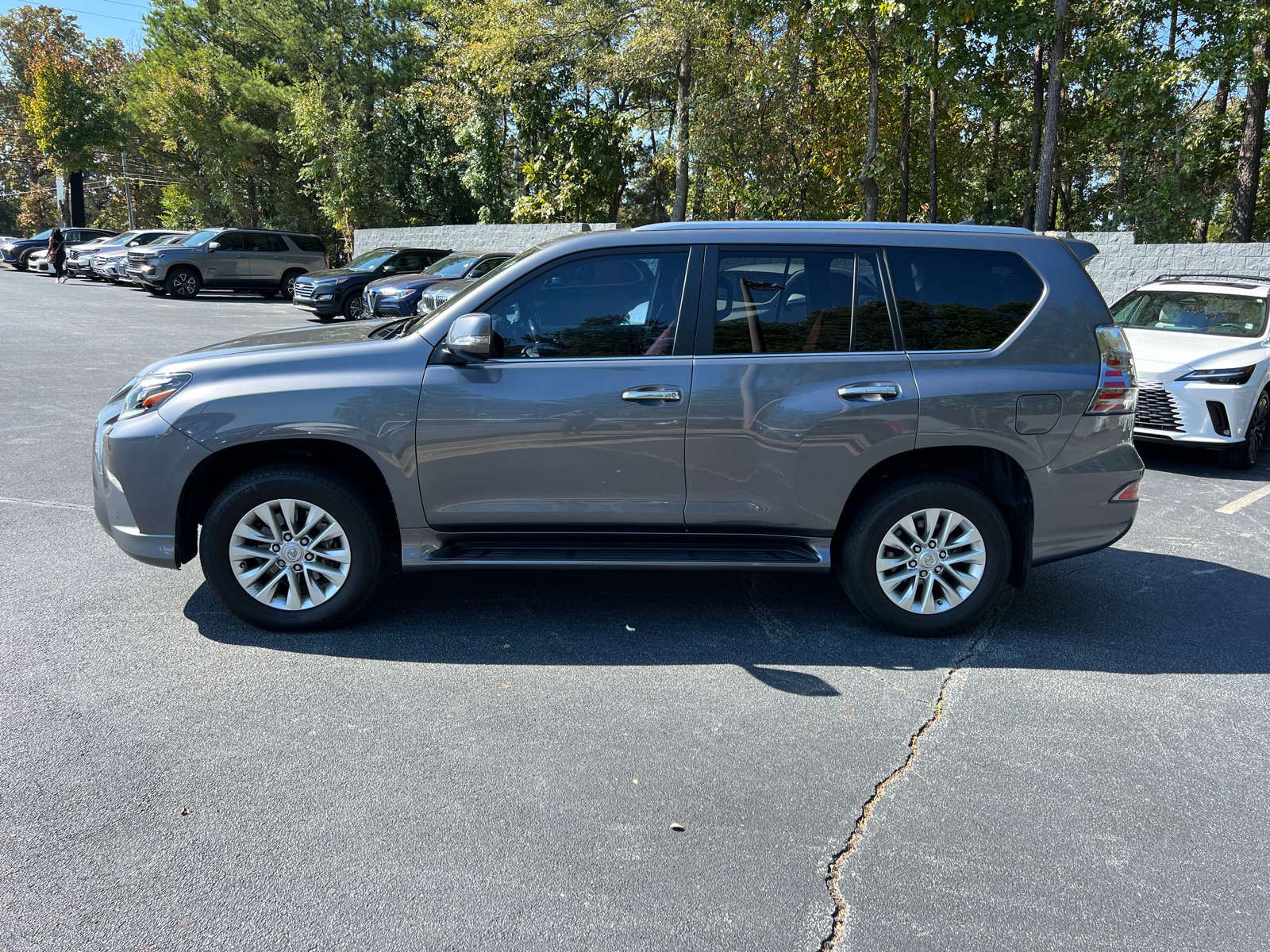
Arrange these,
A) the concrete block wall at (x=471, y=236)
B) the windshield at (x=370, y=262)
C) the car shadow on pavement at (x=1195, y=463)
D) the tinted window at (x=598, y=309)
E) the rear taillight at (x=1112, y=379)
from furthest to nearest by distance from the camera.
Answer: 1. the concrete block wall at (x=471, y=236)
2. the windshield at (x=370, y=262)
3. the car shadow on pavement at (x=1195, y=463)
4. the rear taillight at (x=1112, y=379)
5. the tinted window at (x=598, y=309)

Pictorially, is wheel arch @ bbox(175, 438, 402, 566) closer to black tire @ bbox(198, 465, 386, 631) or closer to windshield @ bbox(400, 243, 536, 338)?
black tire @ bbox(198, 465, 386, 631)

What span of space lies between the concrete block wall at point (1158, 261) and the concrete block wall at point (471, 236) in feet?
36.4

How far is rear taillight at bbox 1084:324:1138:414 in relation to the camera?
4.50 metres

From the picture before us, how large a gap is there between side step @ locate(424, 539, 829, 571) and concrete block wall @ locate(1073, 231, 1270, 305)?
38.1ft

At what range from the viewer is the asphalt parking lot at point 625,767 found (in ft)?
8.82

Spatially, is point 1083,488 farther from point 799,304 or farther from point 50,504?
point 50,504

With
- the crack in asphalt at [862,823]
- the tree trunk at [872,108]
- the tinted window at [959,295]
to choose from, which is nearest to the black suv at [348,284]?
the tree trunk at [872,108]

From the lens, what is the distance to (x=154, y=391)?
14.3ft

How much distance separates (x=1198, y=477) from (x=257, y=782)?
8100mm

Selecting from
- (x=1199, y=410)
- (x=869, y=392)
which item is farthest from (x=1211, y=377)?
(x=869, y=392)

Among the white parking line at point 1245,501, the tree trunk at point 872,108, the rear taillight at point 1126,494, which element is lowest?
the white parking line at point 1245,501

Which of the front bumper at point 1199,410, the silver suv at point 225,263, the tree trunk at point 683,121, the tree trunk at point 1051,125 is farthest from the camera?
the silver suv at point 225,263

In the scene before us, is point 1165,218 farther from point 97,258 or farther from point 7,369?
point 97,258

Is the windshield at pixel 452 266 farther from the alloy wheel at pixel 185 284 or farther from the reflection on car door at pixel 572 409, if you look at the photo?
the reflection on car door at pixel 572 409
